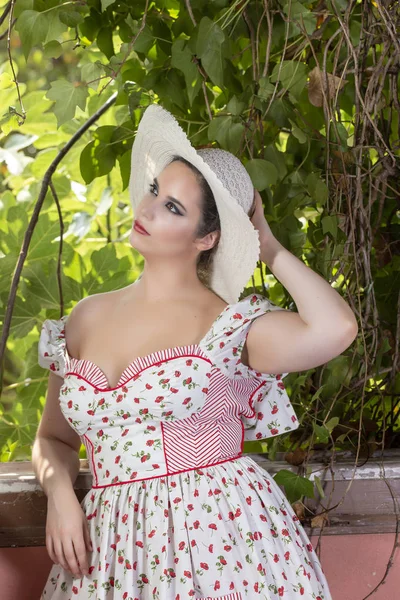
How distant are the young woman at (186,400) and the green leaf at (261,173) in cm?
9

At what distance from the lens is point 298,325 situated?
1.19 m

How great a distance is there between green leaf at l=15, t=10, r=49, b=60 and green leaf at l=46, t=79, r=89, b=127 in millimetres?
84

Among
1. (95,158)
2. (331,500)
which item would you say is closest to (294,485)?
(331,500)

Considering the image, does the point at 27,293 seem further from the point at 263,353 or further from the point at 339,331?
the point at 339,331

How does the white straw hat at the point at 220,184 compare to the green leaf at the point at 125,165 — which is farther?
the green leaf at the point at 125,165

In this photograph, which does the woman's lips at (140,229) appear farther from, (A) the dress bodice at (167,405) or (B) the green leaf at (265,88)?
(B) the green leaf at (265,88)

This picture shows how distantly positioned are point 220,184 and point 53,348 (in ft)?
1.42

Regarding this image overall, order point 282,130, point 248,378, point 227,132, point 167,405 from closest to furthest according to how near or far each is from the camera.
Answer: point 167,405 → point 248,378 → point 227,132 → point 282,130

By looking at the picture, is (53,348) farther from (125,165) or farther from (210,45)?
(210,45)

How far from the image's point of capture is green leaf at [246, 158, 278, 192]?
1.37 meters

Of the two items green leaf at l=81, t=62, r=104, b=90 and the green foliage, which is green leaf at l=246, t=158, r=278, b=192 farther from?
green leaf at l=81, t=62, r=104, b=90

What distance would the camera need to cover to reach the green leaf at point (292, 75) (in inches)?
55.2

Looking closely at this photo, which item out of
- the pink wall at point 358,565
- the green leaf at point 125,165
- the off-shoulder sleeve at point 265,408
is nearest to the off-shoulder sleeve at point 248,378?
the off-shoulder sleeve at point 265,408

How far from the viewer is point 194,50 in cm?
142
